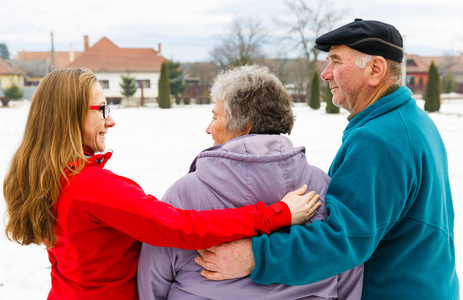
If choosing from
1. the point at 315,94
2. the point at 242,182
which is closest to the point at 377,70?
the point at 242,182

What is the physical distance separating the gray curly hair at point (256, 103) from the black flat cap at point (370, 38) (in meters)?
0.31

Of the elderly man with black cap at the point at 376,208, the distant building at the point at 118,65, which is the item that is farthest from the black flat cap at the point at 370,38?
the distant building at the point at 118,65

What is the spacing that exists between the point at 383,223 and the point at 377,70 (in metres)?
0.62

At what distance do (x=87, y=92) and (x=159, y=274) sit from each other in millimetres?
727

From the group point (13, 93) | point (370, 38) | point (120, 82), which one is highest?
point (370, 38)

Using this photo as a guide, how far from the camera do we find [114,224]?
1574 millimetres

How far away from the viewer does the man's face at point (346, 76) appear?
184cm

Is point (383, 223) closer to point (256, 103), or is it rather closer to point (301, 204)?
point (301, 204)

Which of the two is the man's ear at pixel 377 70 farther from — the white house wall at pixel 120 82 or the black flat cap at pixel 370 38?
the white house wall at pixel 120 82

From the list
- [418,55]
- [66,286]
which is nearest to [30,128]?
[66,286]

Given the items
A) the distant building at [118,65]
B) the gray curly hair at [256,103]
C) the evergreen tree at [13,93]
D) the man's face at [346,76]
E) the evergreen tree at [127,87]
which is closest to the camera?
the gray curly hair at [256,103]

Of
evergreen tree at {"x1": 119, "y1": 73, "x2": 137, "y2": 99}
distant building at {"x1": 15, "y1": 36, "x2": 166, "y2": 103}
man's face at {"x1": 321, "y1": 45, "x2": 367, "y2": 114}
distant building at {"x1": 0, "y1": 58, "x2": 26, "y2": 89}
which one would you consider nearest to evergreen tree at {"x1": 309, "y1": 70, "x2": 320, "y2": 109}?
evergreen tree at {"x1": 119, "y1": 73, "x2": 137, "y2": 99}

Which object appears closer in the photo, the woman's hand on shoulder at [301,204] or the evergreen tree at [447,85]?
the woman's hand on shoulder at [301,204]

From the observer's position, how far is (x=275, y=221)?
62.1 inches
